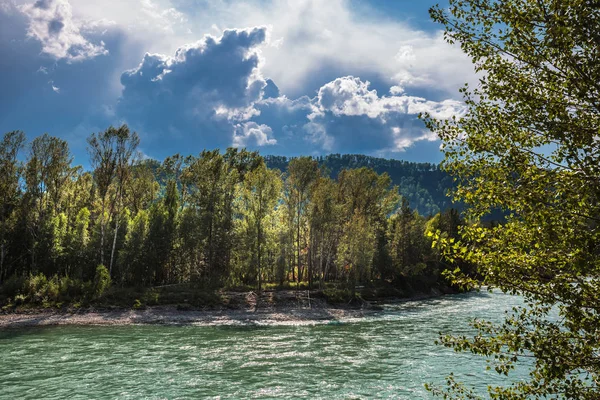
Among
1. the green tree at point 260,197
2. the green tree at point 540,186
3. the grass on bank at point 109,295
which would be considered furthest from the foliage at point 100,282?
the green tree at point 540,186

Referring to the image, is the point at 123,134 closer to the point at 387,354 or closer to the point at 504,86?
the point at 387,354

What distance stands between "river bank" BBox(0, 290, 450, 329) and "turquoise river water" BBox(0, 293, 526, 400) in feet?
10.2

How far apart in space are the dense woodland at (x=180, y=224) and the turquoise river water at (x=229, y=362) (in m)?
17.6

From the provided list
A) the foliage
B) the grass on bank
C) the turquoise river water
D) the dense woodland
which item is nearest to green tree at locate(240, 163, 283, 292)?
the dense woodland

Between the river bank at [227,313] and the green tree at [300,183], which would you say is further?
the green tree at [300,183]

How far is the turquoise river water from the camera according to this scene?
1848 centimetres

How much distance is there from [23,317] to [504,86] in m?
45.0

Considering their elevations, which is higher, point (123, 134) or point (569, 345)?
point (123, 134)

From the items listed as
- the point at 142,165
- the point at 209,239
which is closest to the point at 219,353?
the point at 209,239

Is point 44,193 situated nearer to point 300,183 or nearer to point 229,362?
point 300,183

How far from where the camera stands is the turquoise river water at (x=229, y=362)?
18.5 m

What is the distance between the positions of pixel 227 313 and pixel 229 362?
2089cm

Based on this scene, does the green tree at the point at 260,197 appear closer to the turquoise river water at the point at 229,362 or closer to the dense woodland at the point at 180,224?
the dense woodland at the point at 180,224

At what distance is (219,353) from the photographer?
26391 mm
